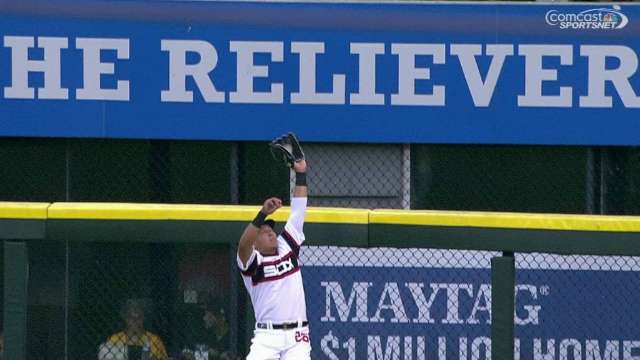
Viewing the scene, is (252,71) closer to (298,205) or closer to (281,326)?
(298,205)

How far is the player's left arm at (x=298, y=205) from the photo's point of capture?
6.41 metres

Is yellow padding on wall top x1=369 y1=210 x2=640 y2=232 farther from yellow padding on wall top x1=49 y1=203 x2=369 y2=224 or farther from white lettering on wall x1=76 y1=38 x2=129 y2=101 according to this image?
white lettering on wall x1=76 y1=38 x2=129 y2=101

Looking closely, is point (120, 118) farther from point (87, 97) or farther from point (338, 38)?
point (338, 38)

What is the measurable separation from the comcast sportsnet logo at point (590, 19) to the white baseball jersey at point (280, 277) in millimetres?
2977

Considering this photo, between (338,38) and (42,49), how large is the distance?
211 cm

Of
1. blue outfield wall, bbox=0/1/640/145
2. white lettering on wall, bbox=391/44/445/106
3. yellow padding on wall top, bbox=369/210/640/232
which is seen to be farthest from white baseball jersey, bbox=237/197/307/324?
white lettering on wall, bbox=391/44/445/106

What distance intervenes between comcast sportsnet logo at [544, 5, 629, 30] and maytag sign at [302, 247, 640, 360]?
165 centimetres

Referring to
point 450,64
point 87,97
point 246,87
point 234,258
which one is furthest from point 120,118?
point 450,64

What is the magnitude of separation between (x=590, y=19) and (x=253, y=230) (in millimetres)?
3460

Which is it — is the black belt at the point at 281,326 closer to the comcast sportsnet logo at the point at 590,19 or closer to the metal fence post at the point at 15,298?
the metal fence post at the point at 15,298

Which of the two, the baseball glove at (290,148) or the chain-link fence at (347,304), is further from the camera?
the chain-link fence at (347,304)

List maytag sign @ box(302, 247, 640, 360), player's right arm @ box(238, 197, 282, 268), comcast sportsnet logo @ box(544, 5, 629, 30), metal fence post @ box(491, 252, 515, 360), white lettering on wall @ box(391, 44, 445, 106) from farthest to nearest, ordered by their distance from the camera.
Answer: white lettering on wall @ box(391, 44, 445, 106) < comcast sportsnet logo @ box(544, 5, 629, 30) < maytag sign @ box(302, 247, 640, 360) < metal fence post @ box(491, 252, 515, 360) < player's right arm @ box(238, 197, 282, 268)

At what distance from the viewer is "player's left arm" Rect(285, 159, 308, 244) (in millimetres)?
6406

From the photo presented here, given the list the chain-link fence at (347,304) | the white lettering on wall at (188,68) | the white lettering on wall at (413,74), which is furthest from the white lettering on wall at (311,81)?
the chain-link fence at (347,304)
